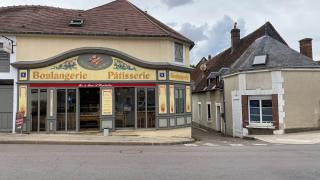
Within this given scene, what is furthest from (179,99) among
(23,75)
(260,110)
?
(23,75)

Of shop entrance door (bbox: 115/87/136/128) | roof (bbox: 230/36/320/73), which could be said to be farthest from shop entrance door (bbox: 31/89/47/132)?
roof (bbox: 230/36/320/73)

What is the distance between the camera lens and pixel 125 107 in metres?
20.8

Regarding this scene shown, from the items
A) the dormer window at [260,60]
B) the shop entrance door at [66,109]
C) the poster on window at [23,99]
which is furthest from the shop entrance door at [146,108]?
the dormer window at [260,60]

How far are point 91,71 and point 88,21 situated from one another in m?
3.44

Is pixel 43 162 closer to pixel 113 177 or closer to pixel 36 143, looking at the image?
pixel 113 177

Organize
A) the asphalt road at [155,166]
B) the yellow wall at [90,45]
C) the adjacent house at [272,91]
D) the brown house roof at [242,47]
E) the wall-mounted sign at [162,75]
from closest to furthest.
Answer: the asphalt road at [155,166]
the yellow wall at [90,45]
the wall-mounted sign at [162,75]
the adjacent house at [272,91]
the brown house roof at [242,47]

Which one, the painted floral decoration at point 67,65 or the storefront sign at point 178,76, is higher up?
the painted floral decoration at point 67,65

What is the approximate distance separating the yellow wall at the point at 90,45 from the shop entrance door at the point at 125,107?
2.05 m

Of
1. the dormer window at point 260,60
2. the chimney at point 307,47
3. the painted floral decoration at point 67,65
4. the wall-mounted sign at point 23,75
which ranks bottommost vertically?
the wall-mounted sign at point 23,75

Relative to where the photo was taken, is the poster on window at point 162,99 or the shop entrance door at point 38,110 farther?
the poster on window at point 162,99

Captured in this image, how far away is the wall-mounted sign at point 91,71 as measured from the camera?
2033 centimetres

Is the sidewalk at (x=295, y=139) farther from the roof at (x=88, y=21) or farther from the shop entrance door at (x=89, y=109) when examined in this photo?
the shop entrance door at (x=89, y=109)

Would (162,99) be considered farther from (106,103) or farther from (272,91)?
(272,91)

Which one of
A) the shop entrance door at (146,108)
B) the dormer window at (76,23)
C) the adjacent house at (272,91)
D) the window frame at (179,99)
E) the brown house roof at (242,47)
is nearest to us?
the shop entrance door at (146,108)
